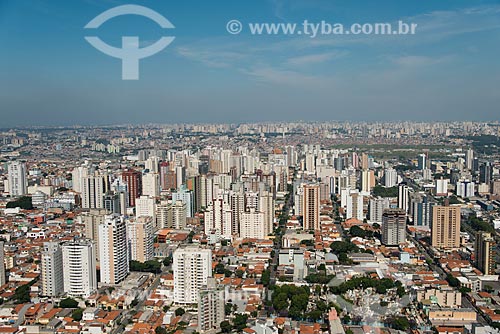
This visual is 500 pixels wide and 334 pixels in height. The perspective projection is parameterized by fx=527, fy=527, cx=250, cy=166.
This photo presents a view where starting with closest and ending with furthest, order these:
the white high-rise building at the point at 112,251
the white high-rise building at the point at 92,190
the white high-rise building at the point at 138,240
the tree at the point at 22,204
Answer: the white high-rise building at the point at 112,251 → the white high-rise building at the point at 138,240 → the tree at the point at 22,204 → the white high-rise building at the point at 92,190

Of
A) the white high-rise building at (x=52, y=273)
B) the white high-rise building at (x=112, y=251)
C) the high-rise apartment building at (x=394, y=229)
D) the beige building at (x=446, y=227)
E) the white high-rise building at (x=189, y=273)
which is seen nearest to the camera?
the white high-rise building at (x=189, y=273)

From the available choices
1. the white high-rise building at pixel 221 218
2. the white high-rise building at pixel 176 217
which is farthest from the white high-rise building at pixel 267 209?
the white high-rise building at pixel 176 217

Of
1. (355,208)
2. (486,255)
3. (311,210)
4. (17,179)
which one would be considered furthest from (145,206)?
(486,255)

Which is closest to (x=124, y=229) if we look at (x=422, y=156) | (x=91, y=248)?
(x=91, y=248)

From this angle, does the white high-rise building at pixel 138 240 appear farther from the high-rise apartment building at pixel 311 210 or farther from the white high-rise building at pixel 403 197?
the white high-rise building at pixel 403 197

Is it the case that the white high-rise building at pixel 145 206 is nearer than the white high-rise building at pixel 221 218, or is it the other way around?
the white high-rise building at pixel 221 218
